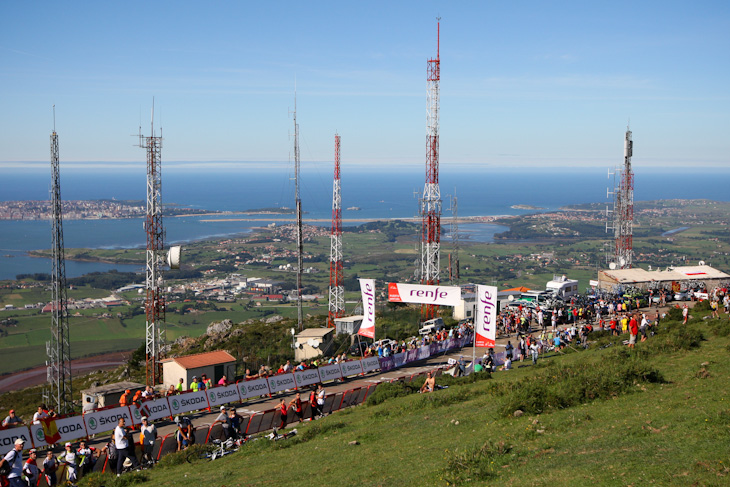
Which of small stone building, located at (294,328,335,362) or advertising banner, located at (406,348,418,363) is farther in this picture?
small stone building, located at (294,328,335,362)

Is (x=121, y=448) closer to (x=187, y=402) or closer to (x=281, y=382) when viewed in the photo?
(x=187, y=402)

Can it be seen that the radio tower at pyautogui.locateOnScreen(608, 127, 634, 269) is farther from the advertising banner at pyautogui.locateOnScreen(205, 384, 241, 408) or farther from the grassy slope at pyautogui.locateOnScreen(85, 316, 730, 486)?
the advertising banner at pyautogui.locateOnScreen(205, 384, 241, 408)

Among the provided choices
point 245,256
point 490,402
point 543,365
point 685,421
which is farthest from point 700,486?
point 245,256

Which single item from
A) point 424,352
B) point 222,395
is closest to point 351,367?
point 424,352

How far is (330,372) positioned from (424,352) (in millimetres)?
5810

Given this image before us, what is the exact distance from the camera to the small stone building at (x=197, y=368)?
2631cm

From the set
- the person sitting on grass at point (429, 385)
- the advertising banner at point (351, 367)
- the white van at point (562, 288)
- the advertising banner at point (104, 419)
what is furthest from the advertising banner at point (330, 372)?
the white van at point (562, 288)

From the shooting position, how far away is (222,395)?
21.8 meters

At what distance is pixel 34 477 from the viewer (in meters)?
13.2

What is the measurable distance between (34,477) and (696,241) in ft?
565

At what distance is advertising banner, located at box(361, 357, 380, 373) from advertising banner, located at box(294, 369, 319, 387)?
259cm

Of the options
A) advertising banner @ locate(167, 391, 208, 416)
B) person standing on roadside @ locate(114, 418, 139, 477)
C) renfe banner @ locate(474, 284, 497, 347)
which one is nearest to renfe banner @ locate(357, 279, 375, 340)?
renfe banner @ locate(474, 284, 497, 347)

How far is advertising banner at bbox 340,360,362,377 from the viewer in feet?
83.3

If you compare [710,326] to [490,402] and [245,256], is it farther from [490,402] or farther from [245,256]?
[245,256]
